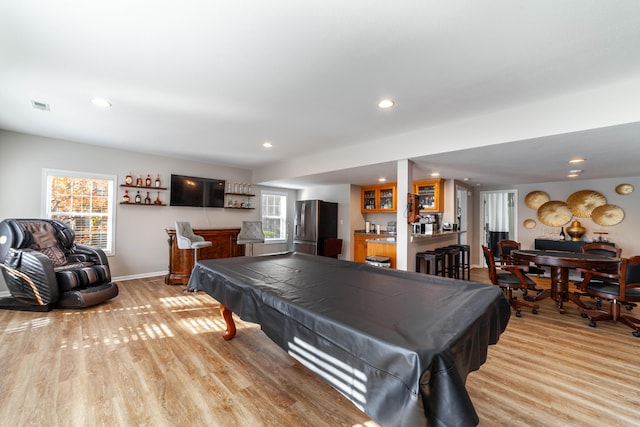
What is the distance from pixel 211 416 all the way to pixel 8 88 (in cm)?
357

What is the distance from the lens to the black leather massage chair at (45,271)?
319 cm

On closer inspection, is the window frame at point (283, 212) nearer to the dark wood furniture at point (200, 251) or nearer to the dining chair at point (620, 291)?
the dark wood furniture at point (200, 251)

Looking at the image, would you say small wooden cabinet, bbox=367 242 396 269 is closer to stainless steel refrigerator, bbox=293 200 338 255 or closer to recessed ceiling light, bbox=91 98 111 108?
stainless steel refrigerator, bbox=293 200 338 255

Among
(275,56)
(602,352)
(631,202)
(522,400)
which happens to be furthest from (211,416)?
(631,202)

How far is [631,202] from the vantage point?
504cm

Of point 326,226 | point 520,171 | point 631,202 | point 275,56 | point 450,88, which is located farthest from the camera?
point 326,226

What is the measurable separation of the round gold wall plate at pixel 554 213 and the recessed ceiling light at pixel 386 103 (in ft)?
17.8

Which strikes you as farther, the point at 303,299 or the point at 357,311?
the point at 303,299

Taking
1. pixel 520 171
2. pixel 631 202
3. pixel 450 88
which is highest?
pixel 450 88

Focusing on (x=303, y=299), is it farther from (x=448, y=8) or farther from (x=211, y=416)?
(x=448, y=8)

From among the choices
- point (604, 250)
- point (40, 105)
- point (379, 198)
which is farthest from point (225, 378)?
point (604, 250)

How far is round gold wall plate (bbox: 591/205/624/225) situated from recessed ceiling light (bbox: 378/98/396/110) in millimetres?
5619

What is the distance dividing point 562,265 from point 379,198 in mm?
3764

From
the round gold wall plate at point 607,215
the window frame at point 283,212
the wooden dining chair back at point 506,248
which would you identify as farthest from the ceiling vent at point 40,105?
the round gold wall plate at point 607,215
